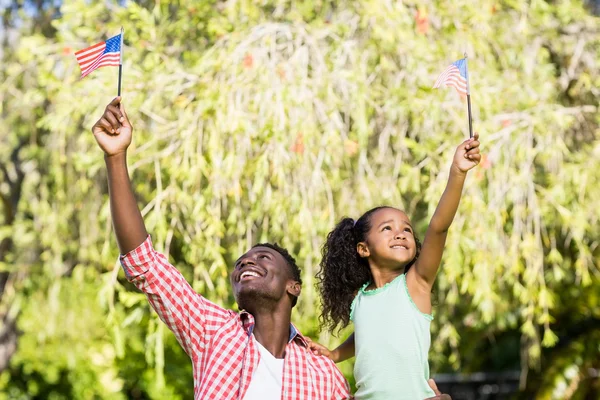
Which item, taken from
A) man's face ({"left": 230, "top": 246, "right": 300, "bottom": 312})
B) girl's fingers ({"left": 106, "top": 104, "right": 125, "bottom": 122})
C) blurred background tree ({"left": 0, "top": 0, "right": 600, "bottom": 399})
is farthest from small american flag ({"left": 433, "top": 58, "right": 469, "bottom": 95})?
blurred background tree ({"left": 0, "top": 0, "right": 600, "bottom": 399})

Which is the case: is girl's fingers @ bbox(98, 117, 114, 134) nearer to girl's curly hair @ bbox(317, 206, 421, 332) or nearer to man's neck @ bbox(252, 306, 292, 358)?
man's neck @ bbox(252, 306, 292, 358)

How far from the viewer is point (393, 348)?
252cm

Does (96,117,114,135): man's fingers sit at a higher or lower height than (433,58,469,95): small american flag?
lower

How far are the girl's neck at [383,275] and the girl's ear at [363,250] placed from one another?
4 centimetres

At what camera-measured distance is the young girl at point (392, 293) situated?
2.46 metres

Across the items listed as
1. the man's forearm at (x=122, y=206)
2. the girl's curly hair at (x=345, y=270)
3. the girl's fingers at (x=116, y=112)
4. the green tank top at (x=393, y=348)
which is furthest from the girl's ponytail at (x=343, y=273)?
the girl's fingers at (x=116, y=112)

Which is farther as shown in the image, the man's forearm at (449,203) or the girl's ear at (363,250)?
the girl's ear at (363,250)

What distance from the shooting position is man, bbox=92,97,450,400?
2260mm

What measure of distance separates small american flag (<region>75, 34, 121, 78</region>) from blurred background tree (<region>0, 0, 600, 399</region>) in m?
1.27

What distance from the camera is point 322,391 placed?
2441 millimetres

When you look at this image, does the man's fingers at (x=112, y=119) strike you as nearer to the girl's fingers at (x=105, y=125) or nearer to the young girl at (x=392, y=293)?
the girl's fingers at (x=105, y=125)

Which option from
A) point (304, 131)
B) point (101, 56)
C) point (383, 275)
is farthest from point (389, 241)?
point (304, 131)

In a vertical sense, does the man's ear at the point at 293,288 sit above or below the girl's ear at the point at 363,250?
below

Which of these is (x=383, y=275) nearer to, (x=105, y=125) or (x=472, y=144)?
(x=472, y=144)
